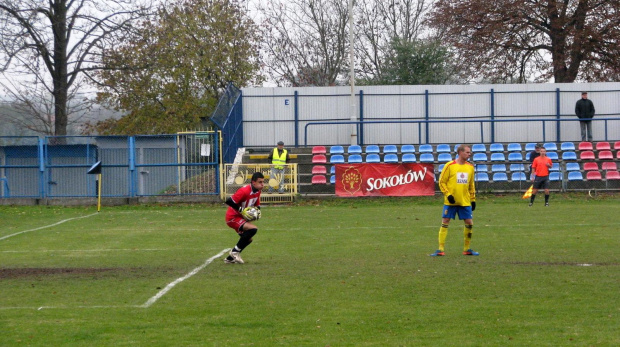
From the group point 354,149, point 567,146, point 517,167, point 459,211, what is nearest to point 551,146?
point 567,146

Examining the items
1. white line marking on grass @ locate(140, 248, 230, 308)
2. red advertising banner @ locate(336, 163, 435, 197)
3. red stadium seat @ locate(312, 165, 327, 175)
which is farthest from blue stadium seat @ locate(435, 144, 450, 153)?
white line marking on grass @ locate(140, 248, 230, 308)

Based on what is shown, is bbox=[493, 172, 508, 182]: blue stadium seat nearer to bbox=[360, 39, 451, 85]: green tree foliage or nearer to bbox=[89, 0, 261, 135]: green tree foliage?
bbox=[360, 39, 451, 85]: green tree foliage

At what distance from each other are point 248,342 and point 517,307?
3.41 meters

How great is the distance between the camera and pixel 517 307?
29.5 feet

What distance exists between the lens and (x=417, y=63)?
45.1 m

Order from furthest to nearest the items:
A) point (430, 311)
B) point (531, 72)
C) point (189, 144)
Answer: point (531, 72), point (189, 144), point (430, 311)

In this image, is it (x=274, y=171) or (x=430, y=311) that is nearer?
(x=430, y=311)

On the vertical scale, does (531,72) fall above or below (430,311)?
above

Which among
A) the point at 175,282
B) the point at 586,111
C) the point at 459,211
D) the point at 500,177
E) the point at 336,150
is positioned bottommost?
the point at 175,282

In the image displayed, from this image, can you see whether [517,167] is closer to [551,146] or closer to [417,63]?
[551,146]

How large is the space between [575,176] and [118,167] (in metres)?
17.2

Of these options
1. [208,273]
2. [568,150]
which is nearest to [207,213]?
[208,273]

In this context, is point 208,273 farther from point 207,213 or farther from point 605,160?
point 605,160

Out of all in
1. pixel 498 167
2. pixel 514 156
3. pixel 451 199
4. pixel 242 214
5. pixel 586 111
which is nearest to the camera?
pixel 242 214
